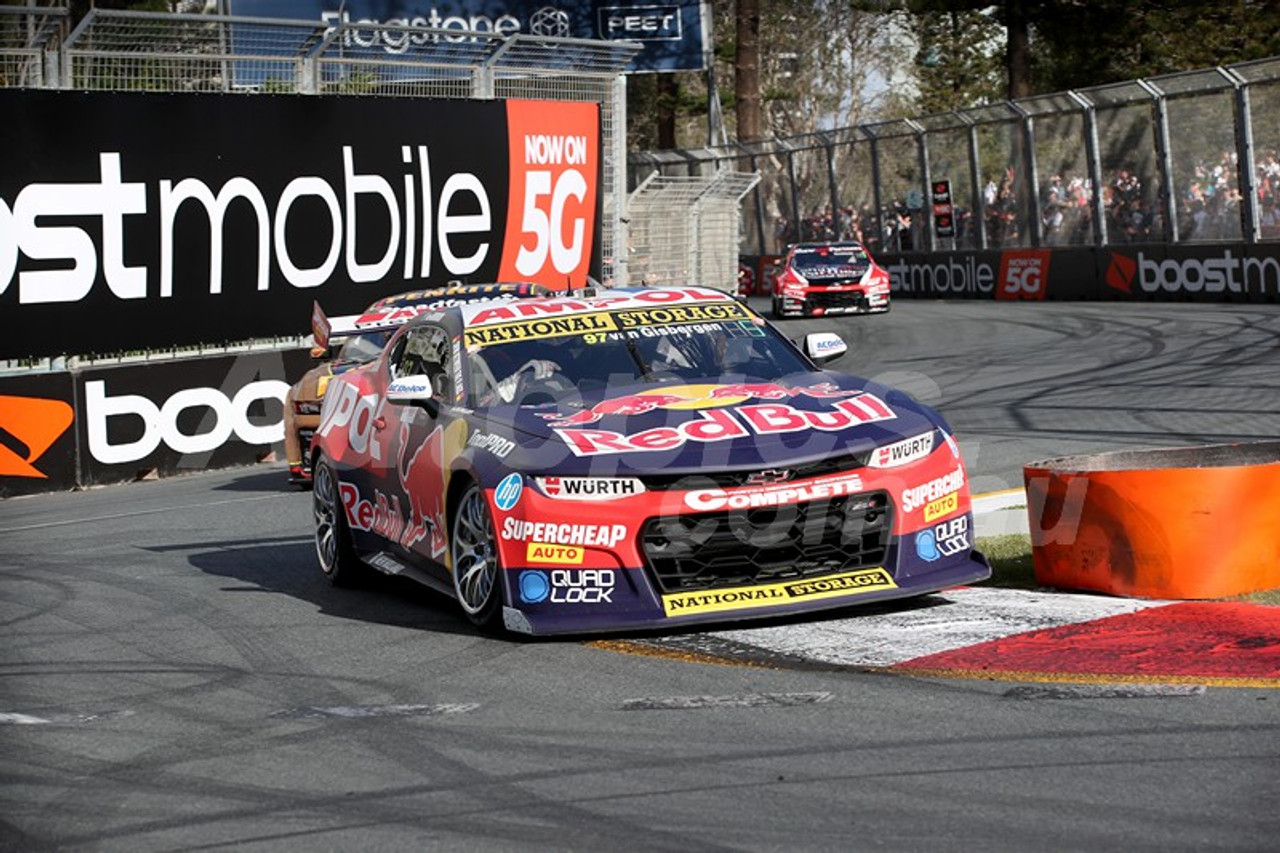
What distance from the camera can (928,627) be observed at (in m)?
7.66

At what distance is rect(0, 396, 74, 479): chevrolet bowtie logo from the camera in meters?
16.2

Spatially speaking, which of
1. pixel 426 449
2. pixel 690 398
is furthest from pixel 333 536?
pixel 690 398

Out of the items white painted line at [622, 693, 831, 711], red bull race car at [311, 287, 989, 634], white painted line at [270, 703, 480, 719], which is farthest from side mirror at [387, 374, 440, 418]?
white painted line at [622, 693, 831, 711]

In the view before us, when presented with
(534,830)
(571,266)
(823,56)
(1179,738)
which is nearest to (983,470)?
(1179,738)

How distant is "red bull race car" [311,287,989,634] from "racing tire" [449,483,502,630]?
0.01 metres

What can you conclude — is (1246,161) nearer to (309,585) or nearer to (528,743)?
(309,585)

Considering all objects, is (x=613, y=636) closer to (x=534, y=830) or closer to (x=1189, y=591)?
(x=1189, y=591)

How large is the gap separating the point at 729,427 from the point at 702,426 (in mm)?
109

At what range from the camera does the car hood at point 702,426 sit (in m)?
7.61

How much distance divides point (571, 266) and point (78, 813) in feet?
59.8

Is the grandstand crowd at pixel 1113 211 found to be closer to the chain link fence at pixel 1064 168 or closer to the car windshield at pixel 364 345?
the chain link fence at pixel 1064 168

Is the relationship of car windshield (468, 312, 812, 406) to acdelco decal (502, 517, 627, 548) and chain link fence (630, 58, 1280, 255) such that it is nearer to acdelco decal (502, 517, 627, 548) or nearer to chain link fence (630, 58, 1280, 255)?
acdelco decal (502, 517, 627, 548)

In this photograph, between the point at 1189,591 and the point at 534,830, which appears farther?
the point at 1189,591

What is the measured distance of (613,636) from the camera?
7.96 m
